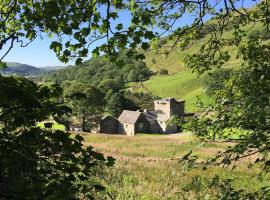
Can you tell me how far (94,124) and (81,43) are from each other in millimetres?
91850

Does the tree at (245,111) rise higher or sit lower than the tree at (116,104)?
lower

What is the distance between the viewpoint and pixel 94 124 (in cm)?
9706

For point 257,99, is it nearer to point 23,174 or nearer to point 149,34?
point 149,34

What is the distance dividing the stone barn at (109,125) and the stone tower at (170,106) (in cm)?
1337

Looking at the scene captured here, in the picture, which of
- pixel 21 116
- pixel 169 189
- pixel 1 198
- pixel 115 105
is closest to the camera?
pixel 1 198

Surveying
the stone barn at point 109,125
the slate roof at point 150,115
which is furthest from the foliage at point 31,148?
the slate roof at point 150,115

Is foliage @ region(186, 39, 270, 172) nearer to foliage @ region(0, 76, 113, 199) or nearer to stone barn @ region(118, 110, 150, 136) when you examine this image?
foliage @ region(0, 76, 113, 199)

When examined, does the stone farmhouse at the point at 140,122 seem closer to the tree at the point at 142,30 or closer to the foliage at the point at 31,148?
the tree at the point at 142,30

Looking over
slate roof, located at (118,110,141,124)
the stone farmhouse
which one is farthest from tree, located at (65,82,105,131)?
slate roof, located at (118,110,141,124)

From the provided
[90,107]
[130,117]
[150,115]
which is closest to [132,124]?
[130,117]

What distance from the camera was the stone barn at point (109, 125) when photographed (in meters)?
96.9

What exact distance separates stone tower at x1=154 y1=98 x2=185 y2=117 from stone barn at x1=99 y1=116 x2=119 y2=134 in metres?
13.4

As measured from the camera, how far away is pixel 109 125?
98.6 m

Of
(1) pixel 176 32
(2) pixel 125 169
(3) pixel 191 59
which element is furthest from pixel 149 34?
(2) pixel 125 169
